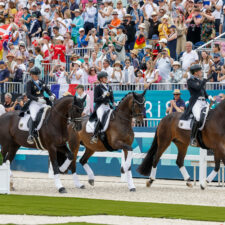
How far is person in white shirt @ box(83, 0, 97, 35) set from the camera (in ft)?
97.1

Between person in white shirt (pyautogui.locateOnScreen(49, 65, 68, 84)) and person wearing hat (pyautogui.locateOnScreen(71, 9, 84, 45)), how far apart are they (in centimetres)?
314

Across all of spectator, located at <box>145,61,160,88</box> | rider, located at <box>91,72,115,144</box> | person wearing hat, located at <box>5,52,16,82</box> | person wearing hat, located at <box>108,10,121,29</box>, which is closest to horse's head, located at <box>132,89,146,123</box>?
rider, located at <box>91,72,115,144</box>

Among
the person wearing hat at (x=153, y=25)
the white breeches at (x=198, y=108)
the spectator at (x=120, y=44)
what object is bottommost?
the white breeches at (x=198, y=108)

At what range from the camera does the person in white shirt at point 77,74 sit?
83.5 ft

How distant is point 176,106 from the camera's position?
21.4 m

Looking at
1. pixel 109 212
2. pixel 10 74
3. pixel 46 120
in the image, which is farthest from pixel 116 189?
pixel 10 74

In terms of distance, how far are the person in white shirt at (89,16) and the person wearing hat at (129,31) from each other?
242 cm

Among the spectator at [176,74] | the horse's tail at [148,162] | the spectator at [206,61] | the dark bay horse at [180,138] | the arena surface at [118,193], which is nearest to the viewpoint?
the arena surface at [118,193]

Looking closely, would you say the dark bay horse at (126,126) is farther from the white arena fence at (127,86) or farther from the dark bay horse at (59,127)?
the white arena fence at (127,86)

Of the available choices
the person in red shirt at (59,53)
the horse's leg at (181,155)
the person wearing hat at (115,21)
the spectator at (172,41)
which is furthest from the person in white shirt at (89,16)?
the horse's leg at (181,155)

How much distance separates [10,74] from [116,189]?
420 inches

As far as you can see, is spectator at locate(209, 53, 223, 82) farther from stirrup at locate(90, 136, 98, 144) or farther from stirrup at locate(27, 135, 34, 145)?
stirrup at locate(27, 135, 34, 145)

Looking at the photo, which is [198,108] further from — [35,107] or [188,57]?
[188,57]

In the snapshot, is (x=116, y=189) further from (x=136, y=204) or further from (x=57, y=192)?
(x=136, y=204)
